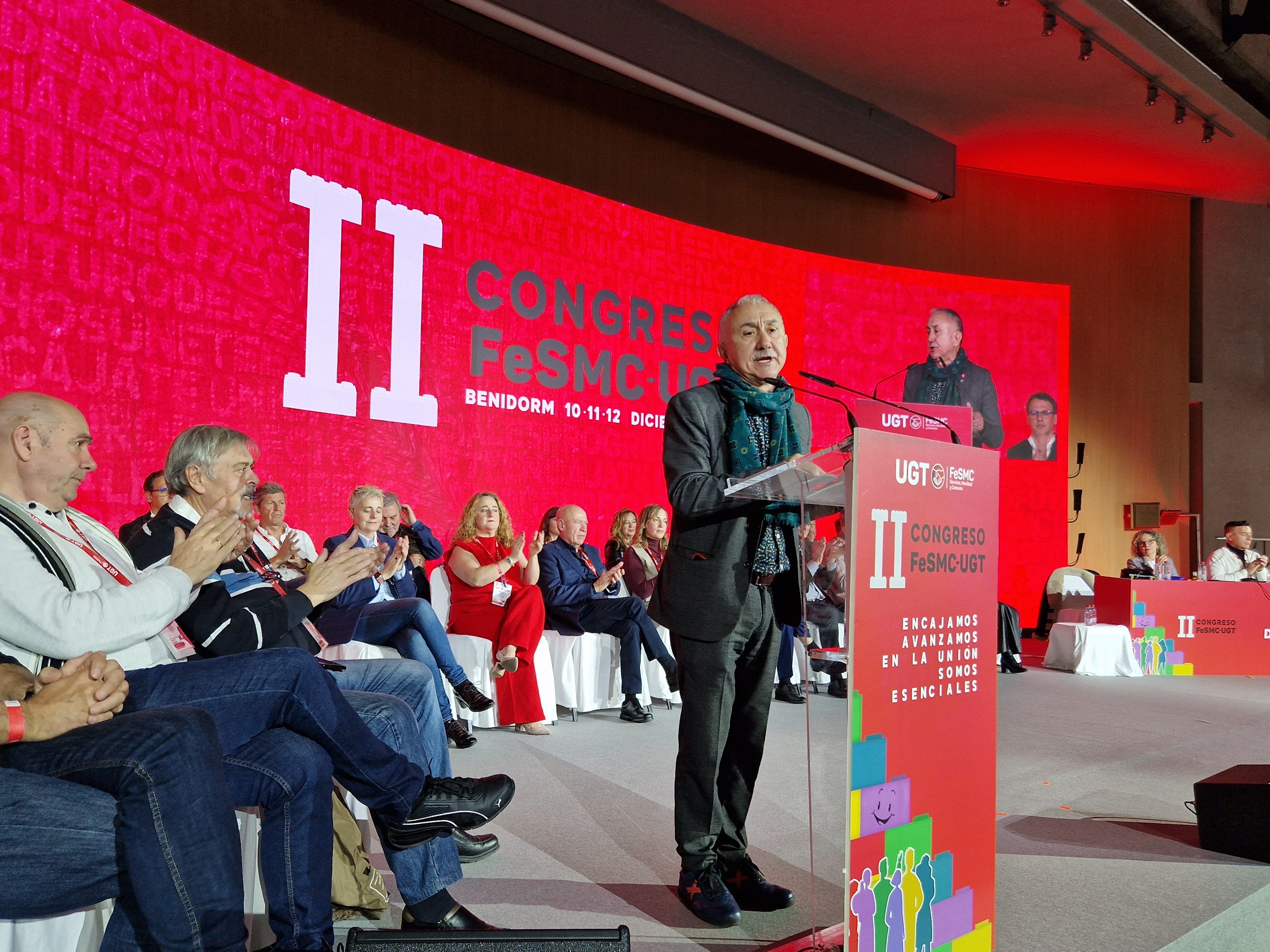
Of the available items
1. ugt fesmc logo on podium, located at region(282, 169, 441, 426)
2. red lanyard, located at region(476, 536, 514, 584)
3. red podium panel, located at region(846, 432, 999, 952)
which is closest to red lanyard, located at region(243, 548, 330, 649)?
red podium panel, located at region(846, 432, 999, 952)

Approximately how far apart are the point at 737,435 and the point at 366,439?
13.3 feet

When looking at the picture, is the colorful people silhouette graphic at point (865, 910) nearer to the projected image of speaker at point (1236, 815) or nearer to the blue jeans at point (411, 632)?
the projected image of speaker at point (1236, 815)

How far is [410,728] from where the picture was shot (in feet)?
7.50

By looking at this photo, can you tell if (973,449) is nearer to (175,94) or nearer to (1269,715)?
(175,94)

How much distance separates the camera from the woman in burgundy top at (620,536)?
239 inches

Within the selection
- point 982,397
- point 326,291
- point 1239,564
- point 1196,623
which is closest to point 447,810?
point 326,291

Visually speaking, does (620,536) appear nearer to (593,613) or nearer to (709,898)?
(593,613)

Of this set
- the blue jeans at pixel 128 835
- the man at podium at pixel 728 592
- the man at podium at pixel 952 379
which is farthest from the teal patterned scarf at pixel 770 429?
the man at podium at pixel 952 379

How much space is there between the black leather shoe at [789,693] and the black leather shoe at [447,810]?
3.81 meters

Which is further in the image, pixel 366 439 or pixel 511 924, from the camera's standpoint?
pixel 366 439

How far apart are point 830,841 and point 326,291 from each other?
4.72 metres

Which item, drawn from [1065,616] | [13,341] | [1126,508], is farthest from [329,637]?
[1126,508]

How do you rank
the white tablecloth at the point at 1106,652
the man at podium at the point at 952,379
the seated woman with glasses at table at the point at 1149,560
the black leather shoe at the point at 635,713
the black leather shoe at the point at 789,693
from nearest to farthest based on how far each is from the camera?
the black leather shoe at the point at 635,713 < the black leather shoe at the point at 789,693 < the white tablecloth at the point at 1106,652 < the seated woman with glasses at table at the point at 1149,560 < the man at podium at the point at 952,379

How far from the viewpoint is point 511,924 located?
7.16 ft
